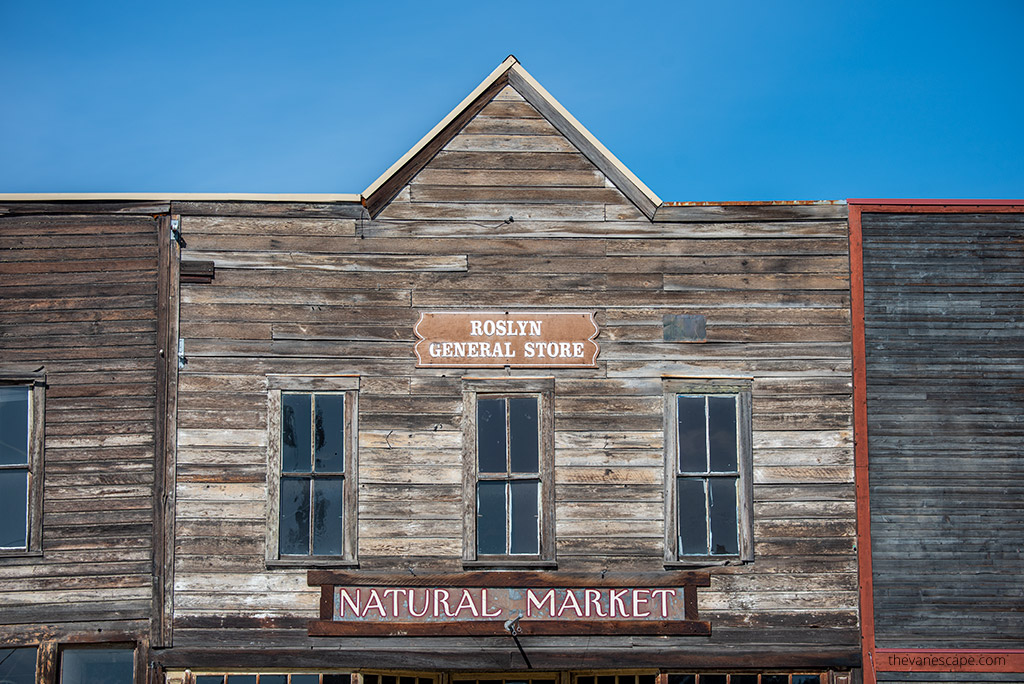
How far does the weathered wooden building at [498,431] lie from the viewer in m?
10.1

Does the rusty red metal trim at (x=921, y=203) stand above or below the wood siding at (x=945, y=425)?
above

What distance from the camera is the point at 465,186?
10633 millimetres

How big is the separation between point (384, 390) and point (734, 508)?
3.93m

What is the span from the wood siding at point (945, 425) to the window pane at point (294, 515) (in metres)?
6.02

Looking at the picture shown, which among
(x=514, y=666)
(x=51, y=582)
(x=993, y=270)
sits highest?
(x=993, y=270)

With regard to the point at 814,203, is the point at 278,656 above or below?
below

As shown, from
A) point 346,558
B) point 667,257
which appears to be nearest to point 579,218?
point 667,257

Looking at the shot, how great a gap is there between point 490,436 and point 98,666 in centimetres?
478

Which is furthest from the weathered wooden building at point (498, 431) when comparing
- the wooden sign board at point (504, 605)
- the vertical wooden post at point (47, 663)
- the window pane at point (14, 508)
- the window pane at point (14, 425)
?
the window pane at point (14, 425)

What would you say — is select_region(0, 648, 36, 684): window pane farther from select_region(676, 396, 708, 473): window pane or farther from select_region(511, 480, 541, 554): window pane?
select_region(676, 396, 708, 473): window pane

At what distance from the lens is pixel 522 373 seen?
1041 cm

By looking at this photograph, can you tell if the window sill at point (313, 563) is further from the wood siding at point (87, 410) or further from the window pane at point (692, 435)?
the window pane at point (692, 435)

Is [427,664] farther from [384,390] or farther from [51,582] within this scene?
[51,582]

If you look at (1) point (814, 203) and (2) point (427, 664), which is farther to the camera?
(1) point (814, 203)
